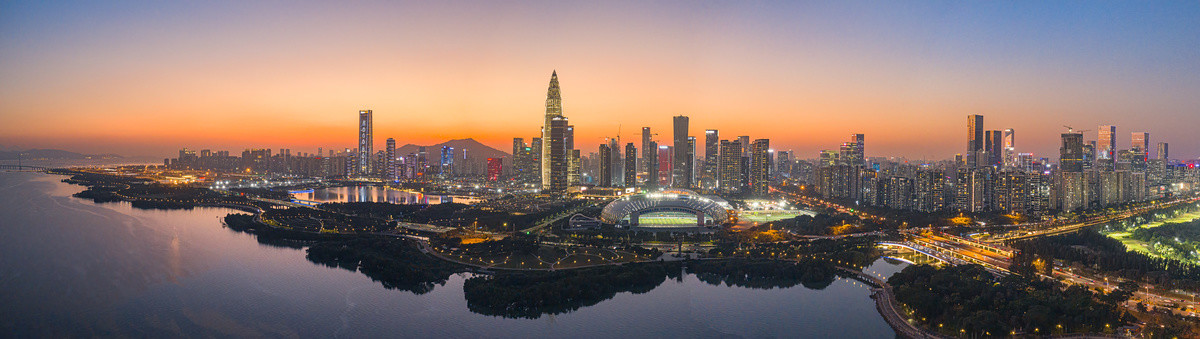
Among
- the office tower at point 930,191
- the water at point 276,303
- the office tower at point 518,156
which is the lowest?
the water at point 276,303

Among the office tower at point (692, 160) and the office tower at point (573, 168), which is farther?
the office tower at point (692, 160)

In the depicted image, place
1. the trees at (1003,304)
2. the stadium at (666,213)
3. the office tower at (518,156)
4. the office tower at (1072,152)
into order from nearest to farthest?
the trees at (1003,304) → the stadium at (666,213) → the office tower at (1072,152) → the office tower at (518,156)

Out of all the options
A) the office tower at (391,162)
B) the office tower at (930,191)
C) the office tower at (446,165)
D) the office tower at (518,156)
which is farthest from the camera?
the office tower at (446,165)

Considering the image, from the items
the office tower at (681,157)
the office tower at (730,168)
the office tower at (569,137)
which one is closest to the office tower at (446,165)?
the office tower at (569,137)

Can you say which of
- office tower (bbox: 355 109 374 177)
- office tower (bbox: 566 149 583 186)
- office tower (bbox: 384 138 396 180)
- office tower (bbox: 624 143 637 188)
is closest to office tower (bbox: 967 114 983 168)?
office tower (bbox: 624 143 637 188)

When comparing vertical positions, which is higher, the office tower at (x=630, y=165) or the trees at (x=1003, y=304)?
the office tower at (x=630, y=165)

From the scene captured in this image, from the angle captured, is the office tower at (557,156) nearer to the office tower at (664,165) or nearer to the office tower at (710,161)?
the office tower at (710,161)
